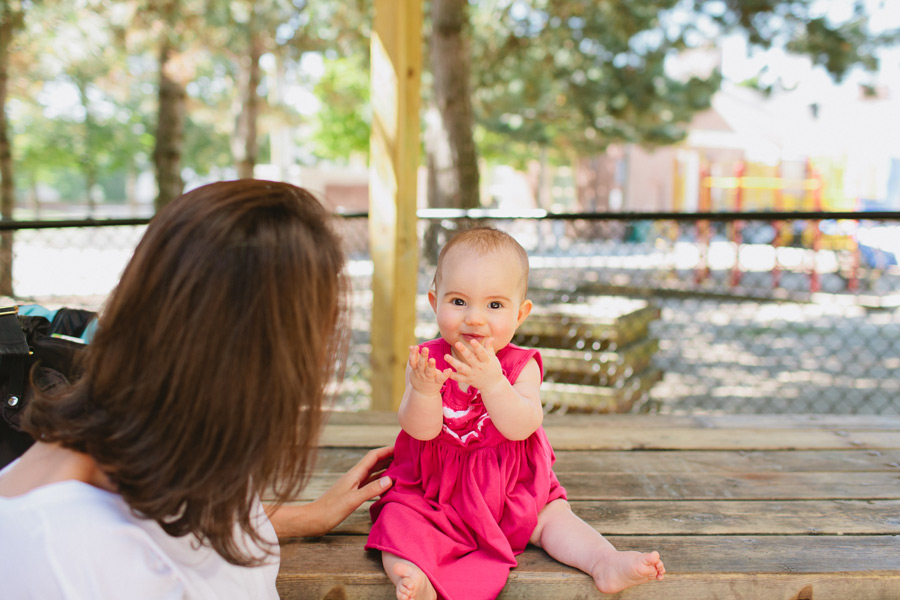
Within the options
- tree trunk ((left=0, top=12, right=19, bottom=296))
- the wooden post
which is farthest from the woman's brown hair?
tree trunk ((left=0, top=12, right=19, bottom=296))

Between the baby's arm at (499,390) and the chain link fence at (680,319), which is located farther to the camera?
the chain link fence at (680,319)

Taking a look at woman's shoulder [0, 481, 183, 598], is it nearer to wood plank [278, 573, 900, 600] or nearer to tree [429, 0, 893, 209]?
wood plank [278, 573, 900, 600]

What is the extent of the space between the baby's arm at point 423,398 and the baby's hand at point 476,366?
31 mm

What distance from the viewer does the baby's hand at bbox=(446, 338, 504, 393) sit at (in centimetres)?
135

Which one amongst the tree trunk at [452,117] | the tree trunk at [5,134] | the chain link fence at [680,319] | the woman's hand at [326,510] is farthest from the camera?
the tree trunk at [452,117]

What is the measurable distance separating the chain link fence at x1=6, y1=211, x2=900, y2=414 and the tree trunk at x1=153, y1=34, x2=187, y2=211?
937 millimetres

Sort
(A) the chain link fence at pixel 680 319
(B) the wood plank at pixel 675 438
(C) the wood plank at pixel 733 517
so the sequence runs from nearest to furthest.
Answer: (C) the wood plank at pixel 733 517 → (B) the wood plank at pixel 675 438 → (A) the chain link fence at pixel 680 319

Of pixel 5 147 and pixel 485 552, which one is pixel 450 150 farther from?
pixel 485 552

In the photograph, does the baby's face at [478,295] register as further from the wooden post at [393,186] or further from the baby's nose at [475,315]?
the wooden post at [393,186]

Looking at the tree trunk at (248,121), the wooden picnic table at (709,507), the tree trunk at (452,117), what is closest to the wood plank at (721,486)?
the wooden picnic table at (709,507)

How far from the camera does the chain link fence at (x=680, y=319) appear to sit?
3971 millimetres

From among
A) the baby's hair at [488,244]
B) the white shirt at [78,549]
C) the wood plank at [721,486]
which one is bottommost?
the wood plank at [721,486]

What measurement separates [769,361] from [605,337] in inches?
150

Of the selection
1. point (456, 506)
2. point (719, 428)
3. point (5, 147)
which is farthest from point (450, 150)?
point (456, 506)
